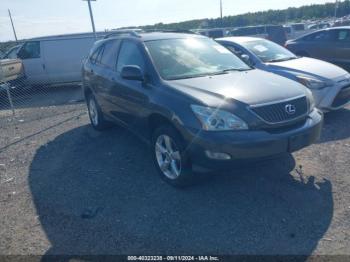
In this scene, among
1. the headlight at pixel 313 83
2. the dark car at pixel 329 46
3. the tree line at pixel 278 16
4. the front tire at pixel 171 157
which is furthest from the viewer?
the tree line at pixel 278 16

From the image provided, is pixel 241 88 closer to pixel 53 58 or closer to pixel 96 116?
pixel 96 116

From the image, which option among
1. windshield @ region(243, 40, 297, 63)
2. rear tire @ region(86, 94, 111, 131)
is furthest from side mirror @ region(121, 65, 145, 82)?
windshield @ region(243, 40, 297, 63)

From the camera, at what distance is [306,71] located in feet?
21.9

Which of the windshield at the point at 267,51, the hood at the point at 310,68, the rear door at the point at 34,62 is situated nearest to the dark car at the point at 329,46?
the windshield at the point at 267,51

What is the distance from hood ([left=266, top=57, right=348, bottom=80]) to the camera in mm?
6602

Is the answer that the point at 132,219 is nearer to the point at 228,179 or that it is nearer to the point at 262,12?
the point at 228,179

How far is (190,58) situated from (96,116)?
282cm

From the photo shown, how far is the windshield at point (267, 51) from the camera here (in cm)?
753

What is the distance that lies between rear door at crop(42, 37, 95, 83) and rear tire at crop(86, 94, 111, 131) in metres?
6.03

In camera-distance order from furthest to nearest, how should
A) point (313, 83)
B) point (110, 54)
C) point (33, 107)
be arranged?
point (33, 107), point (313, 83), point (110, 54)

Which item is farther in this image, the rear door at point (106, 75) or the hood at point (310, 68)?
the hood at point (310, 68)

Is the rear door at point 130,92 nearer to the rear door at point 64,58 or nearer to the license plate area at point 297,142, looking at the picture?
the license plate area at point 297,142

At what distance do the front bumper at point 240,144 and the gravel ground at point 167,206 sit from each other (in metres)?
0.20

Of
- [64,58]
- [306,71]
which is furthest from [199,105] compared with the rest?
[64,58]
